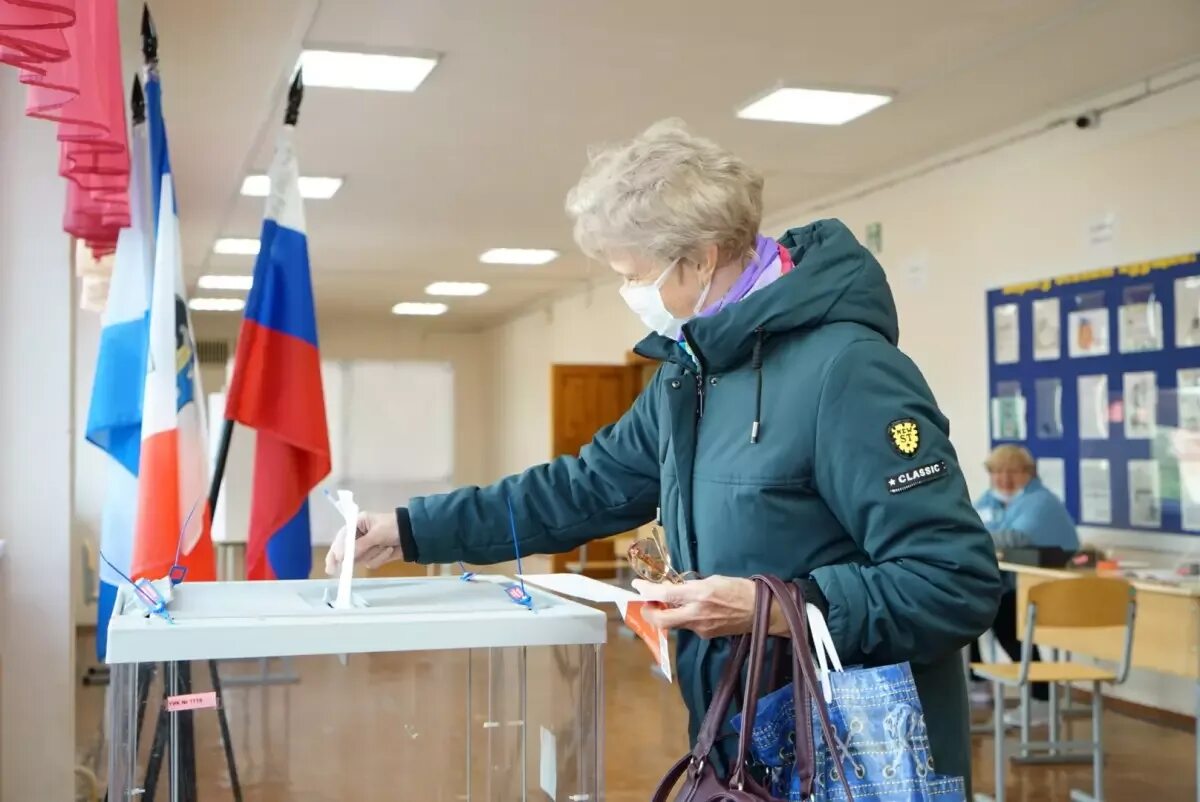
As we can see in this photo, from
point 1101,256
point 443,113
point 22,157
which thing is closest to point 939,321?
point 1101,256

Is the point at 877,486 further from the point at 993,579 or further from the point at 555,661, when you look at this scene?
the point at 555,661

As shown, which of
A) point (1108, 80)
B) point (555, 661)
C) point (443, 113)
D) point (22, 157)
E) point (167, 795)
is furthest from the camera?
point (443, 113)

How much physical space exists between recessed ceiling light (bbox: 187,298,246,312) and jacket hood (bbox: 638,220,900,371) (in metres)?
13.6

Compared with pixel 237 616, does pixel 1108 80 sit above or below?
above

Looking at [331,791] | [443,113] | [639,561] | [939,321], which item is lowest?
[331,791]

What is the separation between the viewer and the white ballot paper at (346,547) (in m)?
1.39

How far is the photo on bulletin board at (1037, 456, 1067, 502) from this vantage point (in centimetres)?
635

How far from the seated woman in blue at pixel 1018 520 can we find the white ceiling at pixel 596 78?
1.79 meters

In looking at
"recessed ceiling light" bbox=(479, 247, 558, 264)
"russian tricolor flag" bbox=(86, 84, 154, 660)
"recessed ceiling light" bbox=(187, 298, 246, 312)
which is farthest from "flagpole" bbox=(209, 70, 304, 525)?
"recessed ceiling light" bbox=(187, 298, 246, 312)

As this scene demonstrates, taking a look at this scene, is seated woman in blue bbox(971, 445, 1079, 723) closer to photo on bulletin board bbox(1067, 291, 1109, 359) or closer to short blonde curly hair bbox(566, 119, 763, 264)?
photo on bulletin board bbox(1067, 291, 1109, 359)

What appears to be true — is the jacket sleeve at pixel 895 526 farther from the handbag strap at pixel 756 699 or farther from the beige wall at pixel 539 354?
the beige wall at pixel 539 354

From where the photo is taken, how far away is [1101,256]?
236 inches

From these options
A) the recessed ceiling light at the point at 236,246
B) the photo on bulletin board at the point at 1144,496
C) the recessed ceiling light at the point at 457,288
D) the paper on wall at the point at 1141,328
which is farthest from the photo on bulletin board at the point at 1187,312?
the recessed ceiling light at the point at 457,288

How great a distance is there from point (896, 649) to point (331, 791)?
0.61 m
